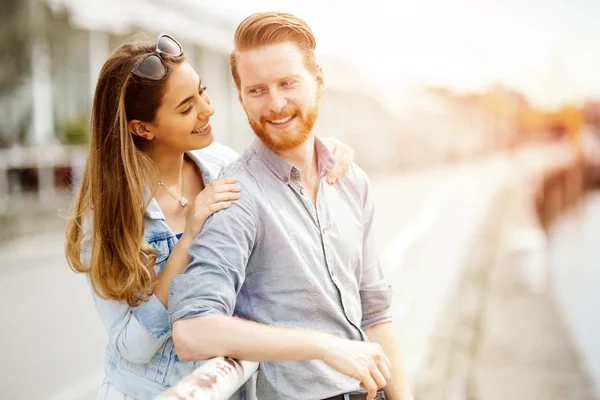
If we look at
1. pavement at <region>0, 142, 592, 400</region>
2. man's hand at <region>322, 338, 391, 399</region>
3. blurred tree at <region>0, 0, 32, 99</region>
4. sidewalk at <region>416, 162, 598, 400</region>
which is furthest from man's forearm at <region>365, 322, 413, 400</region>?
blurred tree at <region>0, 0, 32, 99</region>

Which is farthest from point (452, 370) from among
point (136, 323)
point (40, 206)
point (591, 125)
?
point (591, 125)

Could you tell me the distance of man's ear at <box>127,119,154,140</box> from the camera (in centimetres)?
164

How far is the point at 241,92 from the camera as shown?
1.59 m

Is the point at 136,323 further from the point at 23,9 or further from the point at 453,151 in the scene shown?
the point at 453,151

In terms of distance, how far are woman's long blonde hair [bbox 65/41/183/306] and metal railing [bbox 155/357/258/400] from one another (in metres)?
0.38

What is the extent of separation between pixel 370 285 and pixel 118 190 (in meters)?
0.65

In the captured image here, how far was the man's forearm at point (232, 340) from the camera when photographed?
4.17ft

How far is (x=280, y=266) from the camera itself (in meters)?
1.48

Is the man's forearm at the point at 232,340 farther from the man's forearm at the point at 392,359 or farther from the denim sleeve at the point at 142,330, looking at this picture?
the man's forearm at the point at 392,359

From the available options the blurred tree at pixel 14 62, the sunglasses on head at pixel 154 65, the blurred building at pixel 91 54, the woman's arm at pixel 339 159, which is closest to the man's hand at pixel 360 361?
the woman's arm at pixel 339 159

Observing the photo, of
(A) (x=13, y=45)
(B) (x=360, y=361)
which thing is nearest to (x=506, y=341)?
(B) (x=360, y=361)

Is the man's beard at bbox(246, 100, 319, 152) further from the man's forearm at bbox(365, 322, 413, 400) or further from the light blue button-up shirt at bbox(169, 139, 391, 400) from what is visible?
the man's forearm at bbox(365, 322, 413, 400)

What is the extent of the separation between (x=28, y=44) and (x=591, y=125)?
46.4 ft

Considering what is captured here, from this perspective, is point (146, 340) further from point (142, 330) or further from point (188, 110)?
point (188, 110)
